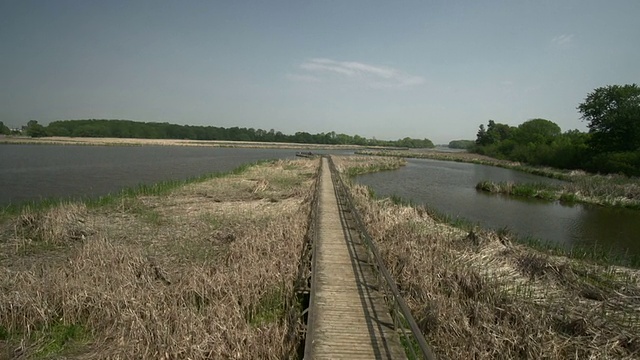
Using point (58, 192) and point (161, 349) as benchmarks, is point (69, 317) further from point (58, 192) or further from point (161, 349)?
point (58, 192)

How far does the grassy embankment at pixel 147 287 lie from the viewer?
255 inches

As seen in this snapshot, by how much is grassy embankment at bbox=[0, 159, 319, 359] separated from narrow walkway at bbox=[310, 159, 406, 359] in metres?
0.71

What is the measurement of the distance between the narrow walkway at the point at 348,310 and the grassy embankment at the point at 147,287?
0.71 meters

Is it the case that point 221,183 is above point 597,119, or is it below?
below

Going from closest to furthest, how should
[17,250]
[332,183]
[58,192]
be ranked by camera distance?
[17,250]
[58,192]
[332,183]

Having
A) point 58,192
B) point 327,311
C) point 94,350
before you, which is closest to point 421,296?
point 327,311

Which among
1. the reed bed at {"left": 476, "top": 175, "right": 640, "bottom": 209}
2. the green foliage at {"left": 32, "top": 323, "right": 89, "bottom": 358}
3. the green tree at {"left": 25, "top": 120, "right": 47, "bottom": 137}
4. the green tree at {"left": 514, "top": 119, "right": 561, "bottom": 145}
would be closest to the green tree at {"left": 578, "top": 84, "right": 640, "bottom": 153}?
the reed bed at {"left": 476, "top": 175, "right": 640, "bottom": 209}

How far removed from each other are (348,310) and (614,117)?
59.0 metres

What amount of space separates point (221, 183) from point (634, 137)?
55533 millimetres

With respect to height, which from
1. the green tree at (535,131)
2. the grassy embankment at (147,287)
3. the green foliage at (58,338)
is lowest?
the green foliage at (58,338)

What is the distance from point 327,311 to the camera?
301 inches

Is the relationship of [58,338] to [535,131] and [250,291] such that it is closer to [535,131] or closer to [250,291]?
[250,291]

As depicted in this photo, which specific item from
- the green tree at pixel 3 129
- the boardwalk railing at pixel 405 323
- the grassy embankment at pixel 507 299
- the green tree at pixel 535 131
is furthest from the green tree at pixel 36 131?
the green tree at pixel 535 131

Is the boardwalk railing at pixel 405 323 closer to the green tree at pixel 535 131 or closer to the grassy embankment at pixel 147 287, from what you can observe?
the grassy embankment at pixel 147 287
